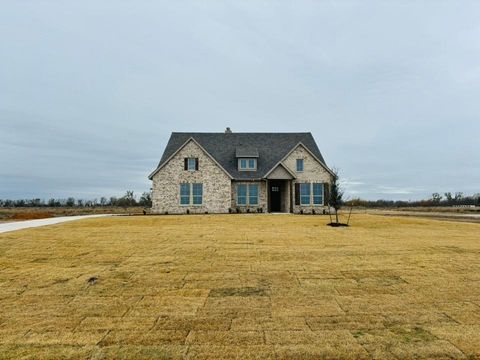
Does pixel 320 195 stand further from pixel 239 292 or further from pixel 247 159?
pixel 239 292

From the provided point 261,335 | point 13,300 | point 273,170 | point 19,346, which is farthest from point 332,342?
point 273,170

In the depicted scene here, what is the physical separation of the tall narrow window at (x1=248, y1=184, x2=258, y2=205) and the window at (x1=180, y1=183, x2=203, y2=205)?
4199mm

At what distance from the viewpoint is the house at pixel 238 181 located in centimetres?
3077

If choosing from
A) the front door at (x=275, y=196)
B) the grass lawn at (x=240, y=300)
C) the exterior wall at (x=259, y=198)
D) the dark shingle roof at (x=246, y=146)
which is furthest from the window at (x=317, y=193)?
the grass lawn at (x=240, y=300)

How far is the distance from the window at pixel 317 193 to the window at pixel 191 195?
9955 mm

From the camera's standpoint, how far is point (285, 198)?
32281 millimetres

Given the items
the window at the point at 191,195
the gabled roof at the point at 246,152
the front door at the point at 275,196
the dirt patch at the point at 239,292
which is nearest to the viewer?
the dirt patch at the point at 239,292

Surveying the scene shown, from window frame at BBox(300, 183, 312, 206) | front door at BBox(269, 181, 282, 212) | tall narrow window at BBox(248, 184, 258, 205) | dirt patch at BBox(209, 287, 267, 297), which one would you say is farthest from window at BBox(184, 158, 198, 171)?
dirt patch at BBox(209, 287, 267, 297)

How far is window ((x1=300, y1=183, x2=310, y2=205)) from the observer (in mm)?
31541

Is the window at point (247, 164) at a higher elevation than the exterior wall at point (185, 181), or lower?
higher

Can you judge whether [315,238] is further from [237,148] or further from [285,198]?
[237,148]

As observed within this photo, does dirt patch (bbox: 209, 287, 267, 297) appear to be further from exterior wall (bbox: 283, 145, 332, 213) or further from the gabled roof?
the gabled roof

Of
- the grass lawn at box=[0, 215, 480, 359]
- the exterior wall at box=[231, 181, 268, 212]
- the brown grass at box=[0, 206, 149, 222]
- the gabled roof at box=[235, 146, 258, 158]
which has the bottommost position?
the grass lawn at box=[0, 215, 480, 359]

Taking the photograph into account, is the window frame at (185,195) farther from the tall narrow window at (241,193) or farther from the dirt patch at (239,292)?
the dirt patch at (239,292)
